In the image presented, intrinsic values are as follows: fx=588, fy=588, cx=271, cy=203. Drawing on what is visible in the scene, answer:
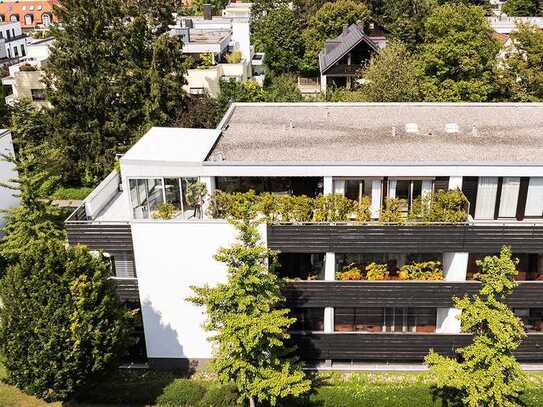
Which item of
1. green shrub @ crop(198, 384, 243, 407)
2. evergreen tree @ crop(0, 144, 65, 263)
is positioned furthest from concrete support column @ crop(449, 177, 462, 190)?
evergreen tree @ crop(0, 144, 65, 263)

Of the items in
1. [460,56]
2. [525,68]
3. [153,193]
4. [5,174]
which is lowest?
[5,174]

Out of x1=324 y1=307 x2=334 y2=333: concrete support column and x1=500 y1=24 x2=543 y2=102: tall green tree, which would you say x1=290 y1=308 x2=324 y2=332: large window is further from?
x1=500 y1=24 x2=543 y2=102: tall green tree

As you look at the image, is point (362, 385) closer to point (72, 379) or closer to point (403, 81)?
point (72, 379)

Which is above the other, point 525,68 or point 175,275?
point 525,68

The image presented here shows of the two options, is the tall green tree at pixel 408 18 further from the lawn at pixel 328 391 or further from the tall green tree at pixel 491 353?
the tall green tree at pixel 491 353

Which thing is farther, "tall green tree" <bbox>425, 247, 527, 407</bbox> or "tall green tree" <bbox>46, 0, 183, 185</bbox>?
"tall green tree" <bbox>46, 0, 183, 185</bbox>

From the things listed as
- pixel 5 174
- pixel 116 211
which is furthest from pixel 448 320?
pixel 5 174

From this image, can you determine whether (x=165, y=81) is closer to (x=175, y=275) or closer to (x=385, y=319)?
(x=175, y=275)
